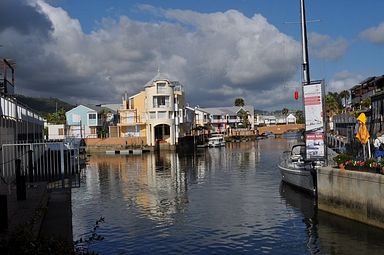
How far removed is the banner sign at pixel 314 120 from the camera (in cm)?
2831

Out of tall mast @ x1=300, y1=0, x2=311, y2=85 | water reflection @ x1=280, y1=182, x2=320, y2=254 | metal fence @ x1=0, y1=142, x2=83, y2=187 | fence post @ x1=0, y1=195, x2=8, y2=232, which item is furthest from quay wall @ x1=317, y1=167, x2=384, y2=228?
fence post @ x1=0, y1=195, x2=8, y2=232

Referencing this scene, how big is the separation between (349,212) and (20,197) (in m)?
14.2

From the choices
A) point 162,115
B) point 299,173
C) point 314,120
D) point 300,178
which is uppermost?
point 162,115

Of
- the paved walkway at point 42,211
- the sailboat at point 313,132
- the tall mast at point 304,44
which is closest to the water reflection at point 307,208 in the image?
the sailboat at point 313,132

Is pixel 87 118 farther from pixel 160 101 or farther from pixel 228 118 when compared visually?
pixel 228 118

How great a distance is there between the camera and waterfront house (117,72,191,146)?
101688 mm

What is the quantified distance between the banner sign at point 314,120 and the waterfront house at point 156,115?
73.1m

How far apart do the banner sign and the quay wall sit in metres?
3.60

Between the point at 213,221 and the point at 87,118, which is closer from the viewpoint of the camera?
the point at 213,221

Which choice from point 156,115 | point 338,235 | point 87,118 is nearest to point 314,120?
point 338,235

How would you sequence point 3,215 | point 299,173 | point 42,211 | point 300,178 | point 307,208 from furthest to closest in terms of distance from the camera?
point 299,173 → point 300,178 → point 307,208 → point 42,211 → point 3,215

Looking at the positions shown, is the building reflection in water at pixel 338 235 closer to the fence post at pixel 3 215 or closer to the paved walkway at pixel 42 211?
the paved walkway at pixel 42 211

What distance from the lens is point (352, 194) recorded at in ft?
70.4

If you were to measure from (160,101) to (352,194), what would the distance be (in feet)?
275
